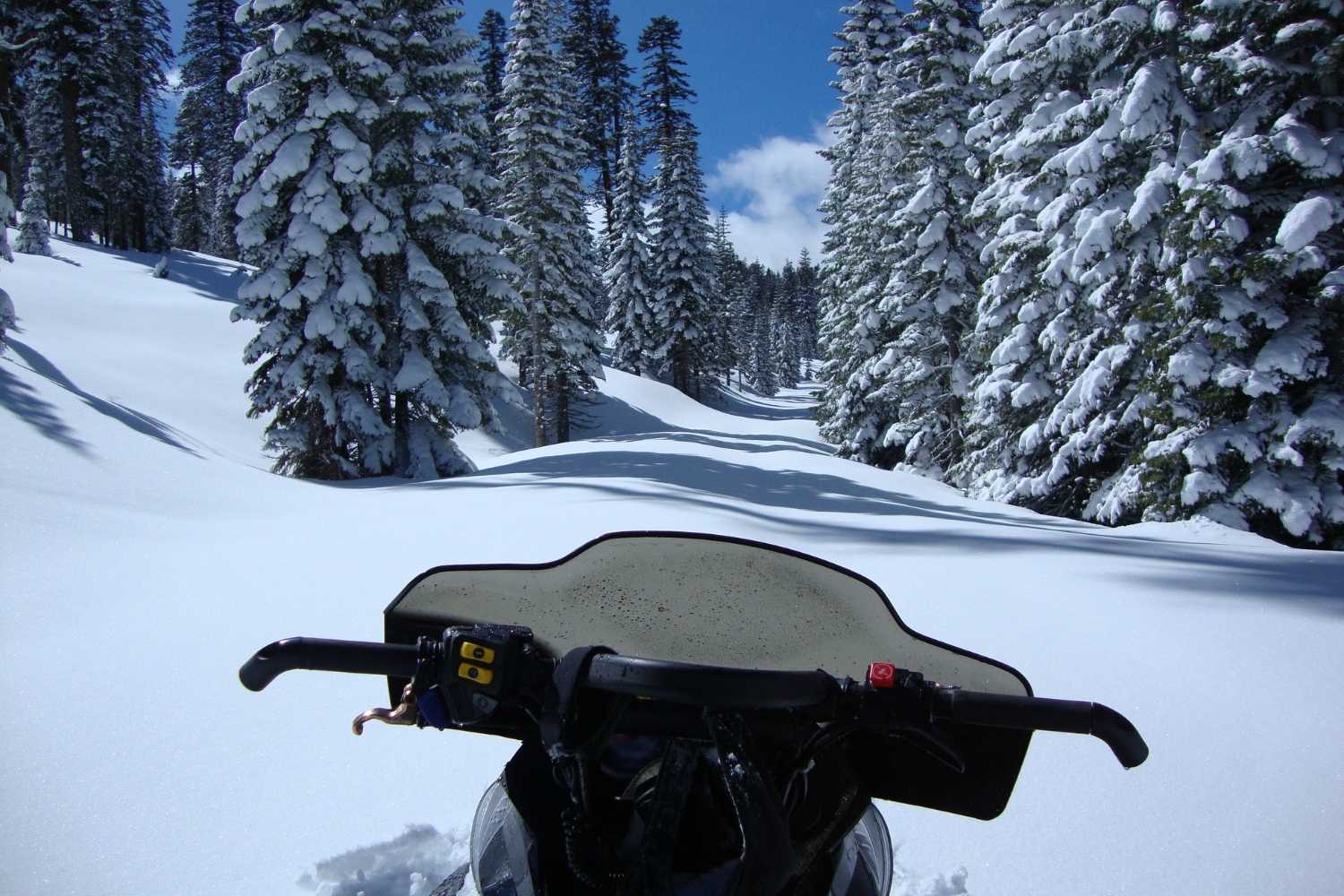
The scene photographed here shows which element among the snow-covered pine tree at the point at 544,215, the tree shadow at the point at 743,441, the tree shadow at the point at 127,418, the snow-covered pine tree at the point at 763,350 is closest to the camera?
the tree shadow at the point at 127,418

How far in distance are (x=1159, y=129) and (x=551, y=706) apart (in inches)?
504

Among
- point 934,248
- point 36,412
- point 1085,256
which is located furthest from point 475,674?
point 934,248

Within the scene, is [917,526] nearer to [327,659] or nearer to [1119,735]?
[1119,735]

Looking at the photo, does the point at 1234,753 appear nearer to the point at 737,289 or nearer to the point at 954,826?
the point at 954,826

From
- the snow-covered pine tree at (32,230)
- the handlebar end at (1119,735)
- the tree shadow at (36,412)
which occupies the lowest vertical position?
the tree shadow at (36,412)

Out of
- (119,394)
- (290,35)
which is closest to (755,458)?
(290,35)

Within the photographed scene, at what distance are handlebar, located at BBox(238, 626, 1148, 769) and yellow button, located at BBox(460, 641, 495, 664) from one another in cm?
2

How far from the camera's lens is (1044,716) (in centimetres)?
120

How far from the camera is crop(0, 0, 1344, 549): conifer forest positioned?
931 cm

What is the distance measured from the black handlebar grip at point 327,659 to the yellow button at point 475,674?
0.15 meters

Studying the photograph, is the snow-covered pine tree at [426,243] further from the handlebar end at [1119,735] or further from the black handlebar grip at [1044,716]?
the handlebar end at [1119,735]

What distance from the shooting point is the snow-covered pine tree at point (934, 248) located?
61.9ft

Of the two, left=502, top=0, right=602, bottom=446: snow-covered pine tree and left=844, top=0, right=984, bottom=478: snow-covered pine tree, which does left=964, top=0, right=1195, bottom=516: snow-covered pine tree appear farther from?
left=502, top=0, right=602, bottom=446: snow-covered pine tree

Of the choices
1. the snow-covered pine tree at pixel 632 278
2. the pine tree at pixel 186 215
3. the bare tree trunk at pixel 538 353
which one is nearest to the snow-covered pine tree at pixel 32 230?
the bare tree trunk at pixel 538 353
